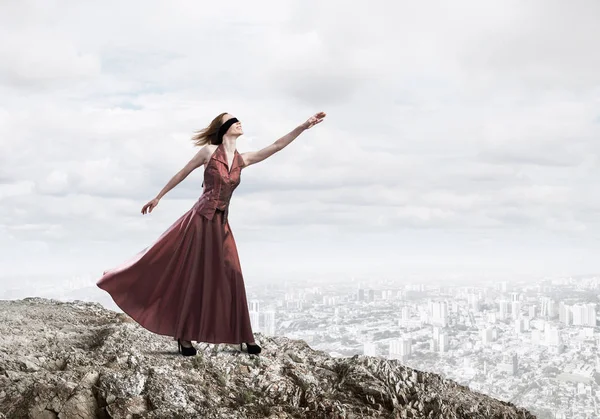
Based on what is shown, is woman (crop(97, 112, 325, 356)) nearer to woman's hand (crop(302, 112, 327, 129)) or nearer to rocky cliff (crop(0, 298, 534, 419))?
woman's hand (crop(302, 112, 327, 129))

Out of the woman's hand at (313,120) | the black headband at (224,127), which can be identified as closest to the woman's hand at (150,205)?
the black headband at (224,127)

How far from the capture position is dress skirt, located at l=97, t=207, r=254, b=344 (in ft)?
29.2

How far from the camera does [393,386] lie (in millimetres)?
8625

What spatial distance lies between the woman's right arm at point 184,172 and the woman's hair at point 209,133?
0.70 feet

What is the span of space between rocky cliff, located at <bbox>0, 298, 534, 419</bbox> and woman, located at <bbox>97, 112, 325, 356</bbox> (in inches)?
15.9

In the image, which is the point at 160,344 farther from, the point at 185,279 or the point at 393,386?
the point at 393,386

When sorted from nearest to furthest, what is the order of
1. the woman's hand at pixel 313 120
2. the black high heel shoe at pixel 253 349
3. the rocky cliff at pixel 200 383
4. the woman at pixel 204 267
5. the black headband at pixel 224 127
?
the rocky cliff at pixel 200 383, the woman's hand at pixel 313 120, the woman at pixel 204 267, the black headband at pixel 224 127, the black high heel shoe at pixel 253 349

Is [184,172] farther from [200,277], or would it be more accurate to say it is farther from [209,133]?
[200,277]

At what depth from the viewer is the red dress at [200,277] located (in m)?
8.90

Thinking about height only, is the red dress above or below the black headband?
below

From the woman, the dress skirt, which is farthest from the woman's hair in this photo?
the dress skirt

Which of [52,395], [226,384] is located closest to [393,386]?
[226,384]

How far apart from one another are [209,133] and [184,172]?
1.99 feet

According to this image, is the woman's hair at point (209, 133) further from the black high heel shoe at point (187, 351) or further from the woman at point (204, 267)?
the black high heel shoe at point (187, 351)
